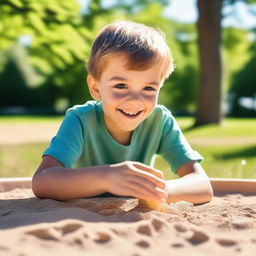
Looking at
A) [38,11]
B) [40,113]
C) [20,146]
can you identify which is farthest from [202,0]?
[40,113]

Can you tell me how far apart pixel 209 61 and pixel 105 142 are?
328 inches

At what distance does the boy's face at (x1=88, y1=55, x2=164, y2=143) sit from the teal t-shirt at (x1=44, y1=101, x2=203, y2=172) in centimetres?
12

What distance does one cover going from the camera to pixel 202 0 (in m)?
9.91

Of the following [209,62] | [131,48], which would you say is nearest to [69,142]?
[131,48]

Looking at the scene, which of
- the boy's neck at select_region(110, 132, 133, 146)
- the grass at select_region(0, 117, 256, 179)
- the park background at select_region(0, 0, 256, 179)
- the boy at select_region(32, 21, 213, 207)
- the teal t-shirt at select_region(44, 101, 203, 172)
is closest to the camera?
the boy at select_region(32, 21, 213, 207)

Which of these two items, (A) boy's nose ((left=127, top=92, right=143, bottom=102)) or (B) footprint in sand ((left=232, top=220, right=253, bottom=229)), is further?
(A) boy's nose ((left=127, top=92, right=143, bottom=102))

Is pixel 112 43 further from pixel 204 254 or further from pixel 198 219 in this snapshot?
pixel 204 254

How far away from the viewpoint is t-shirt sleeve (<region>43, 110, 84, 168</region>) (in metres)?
1.86

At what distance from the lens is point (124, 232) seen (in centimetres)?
128

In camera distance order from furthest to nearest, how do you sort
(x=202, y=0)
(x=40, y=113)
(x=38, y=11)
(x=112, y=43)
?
(x=40, y=113), (x=202, y=0), (x=38, y=11), (x=112, y=43)

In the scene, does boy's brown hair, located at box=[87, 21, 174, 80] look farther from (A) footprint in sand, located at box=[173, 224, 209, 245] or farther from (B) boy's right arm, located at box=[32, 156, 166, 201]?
(A) footprint in sand, located at box=[173, 224, 209, 245]

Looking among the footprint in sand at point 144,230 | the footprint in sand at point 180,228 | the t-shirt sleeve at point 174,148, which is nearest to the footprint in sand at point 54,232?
the footprint in sand at point 144,230

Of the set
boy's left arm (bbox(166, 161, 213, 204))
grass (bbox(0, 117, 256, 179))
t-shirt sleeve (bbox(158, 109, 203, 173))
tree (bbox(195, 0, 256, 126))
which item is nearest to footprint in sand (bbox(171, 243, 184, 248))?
boy's left arm (bbox(166, 161, 213, 204))

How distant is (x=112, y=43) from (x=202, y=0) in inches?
334
